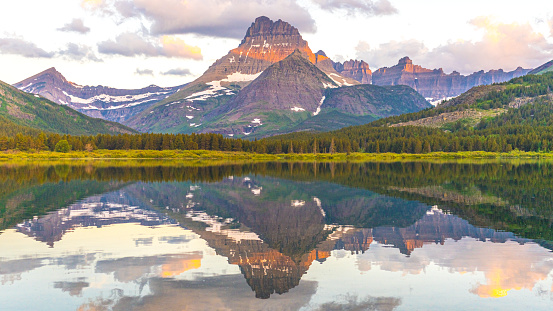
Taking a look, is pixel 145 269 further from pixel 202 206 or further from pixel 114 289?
pixel 202 206

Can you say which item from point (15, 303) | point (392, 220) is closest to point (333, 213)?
point (392, 220)

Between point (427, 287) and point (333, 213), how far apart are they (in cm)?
2353

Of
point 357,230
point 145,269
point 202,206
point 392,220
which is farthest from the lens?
point 202,206

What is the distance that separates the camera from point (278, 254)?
92.2ft

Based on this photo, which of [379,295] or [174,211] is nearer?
[379,295]

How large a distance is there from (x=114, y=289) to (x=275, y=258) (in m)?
9.54

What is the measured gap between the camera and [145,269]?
2478 cm

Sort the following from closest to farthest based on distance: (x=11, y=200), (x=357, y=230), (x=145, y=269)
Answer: (x=145, y=269), (x=357, y=230), (x=11, y=200)

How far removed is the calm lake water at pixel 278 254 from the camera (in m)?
20.4

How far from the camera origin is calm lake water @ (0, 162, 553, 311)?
803 inches

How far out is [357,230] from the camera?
3659 centimetres

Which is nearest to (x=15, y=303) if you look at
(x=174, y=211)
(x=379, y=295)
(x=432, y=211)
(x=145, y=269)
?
(x=145, y=269)

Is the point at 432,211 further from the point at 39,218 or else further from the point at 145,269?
the point at 39,218

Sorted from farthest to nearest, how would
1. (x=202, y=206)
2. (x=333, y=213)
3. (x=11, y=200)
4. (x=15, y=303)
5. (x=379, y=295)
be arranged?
1. (x=11, y=200)
2. (x=202, y=206)
3. (x=333, y=213)
4. (x=379, y=295)
5. (x=15, y=303)
